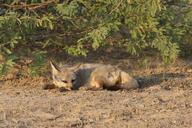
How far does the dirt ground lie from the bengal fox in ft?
0.83

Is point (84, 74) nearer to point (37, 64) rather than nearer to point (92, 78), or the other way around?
point (92, 78)

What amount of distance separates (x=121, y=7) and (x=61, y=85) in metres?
1.56

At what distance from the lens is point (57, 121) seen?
6.80 metres

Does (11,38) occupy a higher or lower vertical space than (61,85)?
higher

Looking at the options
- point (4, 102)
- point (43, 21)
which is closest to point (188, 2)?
point (43, 21)

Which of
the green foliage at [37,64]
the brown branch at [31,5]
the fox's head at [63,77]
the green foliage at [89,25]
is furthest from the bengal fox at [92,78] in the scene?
the brown branch at [31,5]

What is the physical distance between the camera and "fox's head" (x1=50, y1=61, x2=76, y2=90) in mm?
8789

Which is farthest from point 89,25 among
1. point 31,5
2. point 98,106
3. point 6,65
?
point 98,106

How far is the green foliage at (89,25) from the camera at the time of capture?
8.99 m

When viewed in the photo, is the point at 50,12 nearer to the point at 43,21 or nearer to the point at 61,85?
the point at 43,21

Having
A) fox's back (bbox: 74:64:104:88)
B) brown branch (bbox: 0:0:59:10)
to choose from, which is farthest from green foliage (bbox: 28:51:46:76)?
brown branch (bbox: 0:0:59:10)

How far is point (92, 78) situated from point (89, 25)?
46.0 inches

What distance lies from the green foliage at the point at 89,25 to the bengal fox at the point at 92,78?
36 centimetres

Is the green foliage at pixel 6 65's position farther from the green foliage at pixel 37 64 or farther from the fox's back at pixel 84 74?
the fox's back at pixel 84 74
